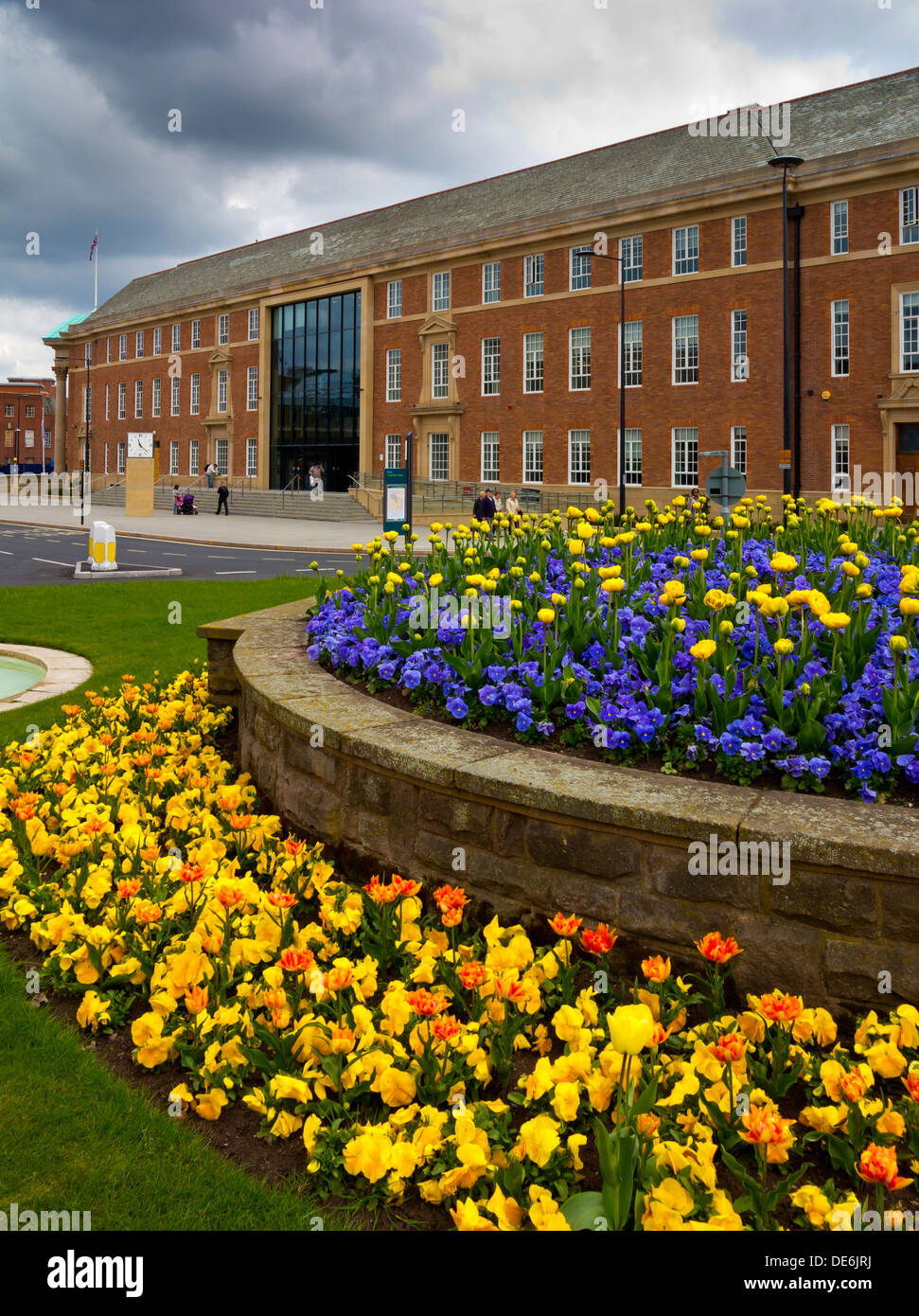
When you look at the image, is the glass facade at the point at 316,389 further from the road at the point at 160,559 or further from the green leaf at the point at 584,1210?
the green leaf at the point at 584,1210

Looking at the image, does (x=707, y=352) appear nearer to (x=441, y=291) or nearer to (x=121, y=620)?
(x=441, y=291)

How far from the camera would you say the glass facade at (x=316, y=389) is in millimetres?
58219

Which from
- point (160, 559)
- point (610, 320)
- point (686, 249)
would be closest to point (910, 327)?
point (686, 249)

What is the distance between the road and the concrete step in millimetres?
16053

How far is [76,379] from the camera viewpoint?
83.8 m

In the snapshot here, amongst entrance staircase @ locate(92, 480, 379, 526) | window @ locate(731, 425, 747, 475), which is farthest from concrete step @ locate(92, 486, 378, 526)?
window @ locate(731, 425, 747, 475)

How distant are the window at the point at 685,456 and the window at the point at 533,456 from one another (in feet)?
23.4

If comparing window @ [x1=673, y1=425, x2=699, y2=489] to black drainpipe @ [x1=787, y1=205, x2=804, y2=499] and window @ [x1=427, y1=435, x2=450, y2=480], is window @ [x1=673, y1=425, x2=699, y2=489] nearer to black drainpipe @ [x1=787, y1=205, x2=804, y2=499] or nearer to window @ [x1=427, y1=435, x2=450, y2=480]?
black drainpipe @ [x1=787, y1=205, x2=804, y2=499]

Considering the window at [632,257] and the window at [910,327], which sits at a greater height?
the window at [632,257]

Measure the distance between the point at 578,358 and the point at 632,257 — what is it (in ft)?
16.0

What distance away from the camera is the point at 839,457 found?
37.4 metres

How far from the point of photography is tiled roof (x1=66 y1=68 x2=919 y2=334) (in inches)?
1533

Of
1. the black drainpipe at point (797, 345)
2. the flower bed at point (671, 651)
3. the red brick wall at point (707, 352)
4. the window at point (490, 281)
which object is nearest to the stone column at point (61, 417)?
the red brick wall at point (707, 352)
